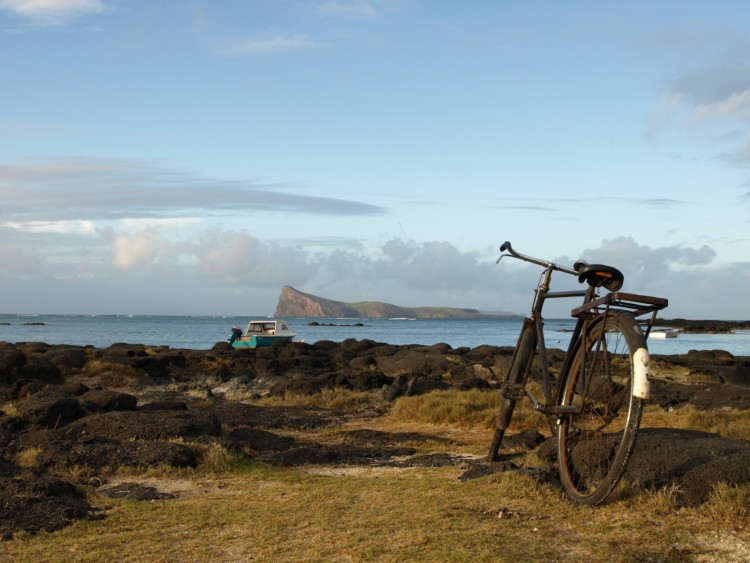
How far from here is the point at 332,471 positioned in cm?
936

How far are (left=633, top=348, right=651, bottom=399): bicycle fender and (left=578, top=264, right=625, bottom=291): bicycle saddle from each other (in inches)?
42.7

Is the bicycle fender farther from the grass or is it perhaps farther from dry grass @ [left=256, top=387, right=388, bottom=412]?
dry grass @ [left=256, top=387, right=388, bottom=412]

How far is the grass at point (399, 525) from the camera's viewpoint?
17.2ft

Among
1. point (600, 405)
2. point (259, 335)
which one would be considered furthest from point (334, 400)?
point (259, 335)

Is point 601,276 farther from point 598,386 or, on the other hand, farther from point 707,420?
point 707,420

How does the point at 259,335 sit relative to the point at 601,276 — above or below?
below

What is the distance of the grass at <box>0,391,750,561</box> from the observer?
5.25m

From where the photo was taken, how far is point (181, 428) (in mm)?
10742

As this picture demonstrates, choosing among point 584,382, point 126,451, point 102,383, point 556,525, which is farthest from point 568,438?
point 102,383

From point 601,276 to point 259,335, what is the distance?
40517 mm

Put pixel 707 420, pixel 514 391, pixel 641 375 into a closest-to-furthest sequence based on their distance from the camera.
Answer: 1. pixel 641 375
2. pixel 514 391
3. pixel 707 420

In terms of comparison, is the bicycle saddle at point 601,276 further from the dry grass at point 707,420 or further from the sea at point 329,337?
the sea at point 329,337

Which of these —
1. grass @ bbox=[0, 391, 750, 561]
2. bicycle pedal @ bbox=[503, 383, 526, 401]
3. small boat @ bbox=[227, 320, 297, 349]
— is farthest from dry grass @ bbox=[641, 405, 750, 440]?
small boat @ bbox=[227, 320, 297, 349]

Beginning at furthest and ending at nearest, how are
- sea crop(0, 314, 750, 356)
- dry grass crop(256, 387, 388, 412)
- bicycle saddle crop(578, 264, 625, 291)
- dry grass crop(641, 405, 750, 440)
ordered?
sea crop(0, 314, 750, 356) < dry grass crop(256, 387, 388, 412) < dry grass crop(641, 405, 750, 440) < bicycle saddle crop(578, 264, 625, 291)
